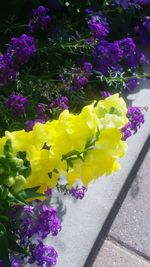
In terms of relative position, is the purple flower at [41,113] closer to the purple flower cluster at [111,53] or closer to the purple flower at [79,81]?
the purple flower at [79,81]

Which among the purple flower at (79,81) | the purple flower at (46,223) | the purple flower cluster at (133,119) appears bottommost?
the purple flower at (46,223)

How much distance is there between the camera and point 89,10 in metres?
3.46

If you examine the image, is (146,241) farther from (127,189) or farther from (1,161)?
(1,161)

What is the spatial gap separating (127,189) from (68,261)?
2.59 feet

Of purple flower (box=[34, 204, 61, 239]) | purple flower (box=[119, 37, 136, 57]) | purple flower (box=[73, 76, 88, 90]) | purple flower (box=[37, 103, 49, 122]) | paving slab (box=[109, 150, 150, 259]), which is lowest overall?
paving slab (box=[109, 150, 150, 259])

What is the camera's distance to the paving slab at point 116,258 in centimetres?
287

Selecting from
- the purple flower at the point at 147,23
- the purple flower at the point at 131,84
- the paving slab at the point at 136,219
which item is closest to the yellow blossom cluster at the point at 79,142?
the paving slab at the point at 136,219

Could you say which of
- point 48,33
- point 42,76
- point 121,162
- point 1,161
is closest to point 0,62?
point 42,76

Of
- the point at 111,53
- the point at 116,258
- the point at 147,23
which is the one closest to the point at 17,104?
the point at 111,53

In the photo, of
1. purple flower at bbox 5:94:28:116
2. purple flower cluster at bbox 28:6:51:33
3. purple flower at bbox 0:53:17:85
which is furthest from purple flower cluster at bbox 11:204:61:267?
purple flower cluster at bbox 28:6:51:33

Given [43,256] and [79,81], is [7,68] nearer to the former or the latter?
[79,81]

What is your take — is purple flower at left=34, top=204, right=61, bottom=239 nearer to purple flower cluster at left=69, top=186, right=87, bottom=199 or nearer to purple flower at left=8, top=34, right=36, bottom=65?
purple flower cluster at left=69, top=186, right=87, bottom=199

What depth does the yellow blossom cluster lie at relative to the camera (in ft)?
4.65

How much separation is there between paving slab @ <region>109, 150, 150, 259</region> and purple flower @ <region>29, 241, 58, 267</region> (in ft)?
2.50
